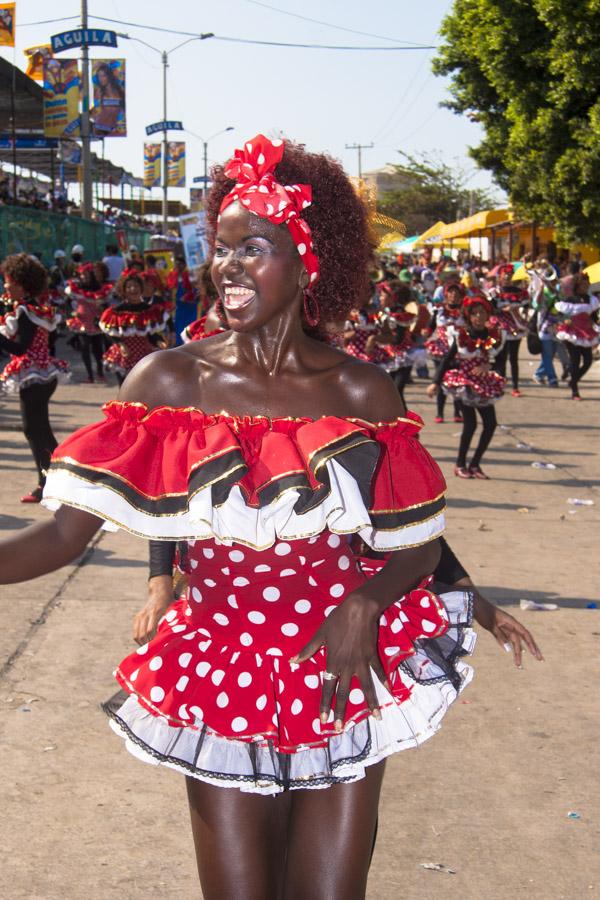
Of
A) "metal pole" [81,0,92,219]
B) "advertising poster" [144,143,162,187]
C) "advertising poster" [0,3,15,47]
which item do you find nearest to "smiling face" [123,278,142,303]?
"advertising poster" [0,3,15,47]

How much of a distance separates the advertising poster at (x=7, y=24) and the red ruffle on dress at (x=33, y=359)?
16.5 metres

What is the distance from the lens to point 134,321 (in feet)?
41.9

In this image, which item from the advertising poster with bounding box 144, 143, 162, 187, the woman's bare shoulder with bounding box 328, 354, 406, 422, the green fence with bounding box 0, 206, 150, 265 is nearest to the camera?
the woman's bare shoulder with bounding box 328, 354, 406, 422

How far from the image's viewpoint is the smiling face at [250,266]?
8.92ft

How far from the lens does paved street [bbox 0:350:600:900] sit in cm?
390

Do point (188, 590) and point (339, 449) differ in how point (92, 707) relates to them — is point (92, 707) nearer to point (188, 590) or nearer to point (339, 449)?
point (188, 590)

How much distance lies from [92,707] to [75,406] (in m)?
11.2

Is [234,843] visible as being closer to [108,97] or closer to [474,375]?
[474,375]

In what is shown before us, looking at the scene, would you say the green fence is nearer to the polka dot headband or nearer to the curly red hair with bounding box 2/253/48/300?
the curly red hair with bounding box 2/253/48/300

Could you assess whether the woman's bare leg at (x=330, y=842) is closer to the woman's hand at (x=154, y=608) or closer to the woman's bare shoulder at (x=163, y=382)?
the woman's hand at (x=154, y=608)

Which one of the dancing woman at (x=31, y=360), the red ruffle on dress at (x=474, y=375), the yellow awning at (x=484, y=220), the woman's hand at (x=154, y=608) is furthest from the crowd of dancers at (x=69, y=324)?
the yellow awning at (x=484, y=220)

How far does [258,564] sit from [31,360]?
7412mm

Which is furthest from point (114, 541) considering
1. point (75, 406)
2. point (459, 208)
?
point (459, 208)

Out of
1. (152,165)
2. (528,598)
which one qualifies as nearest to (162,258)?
(528,598)
